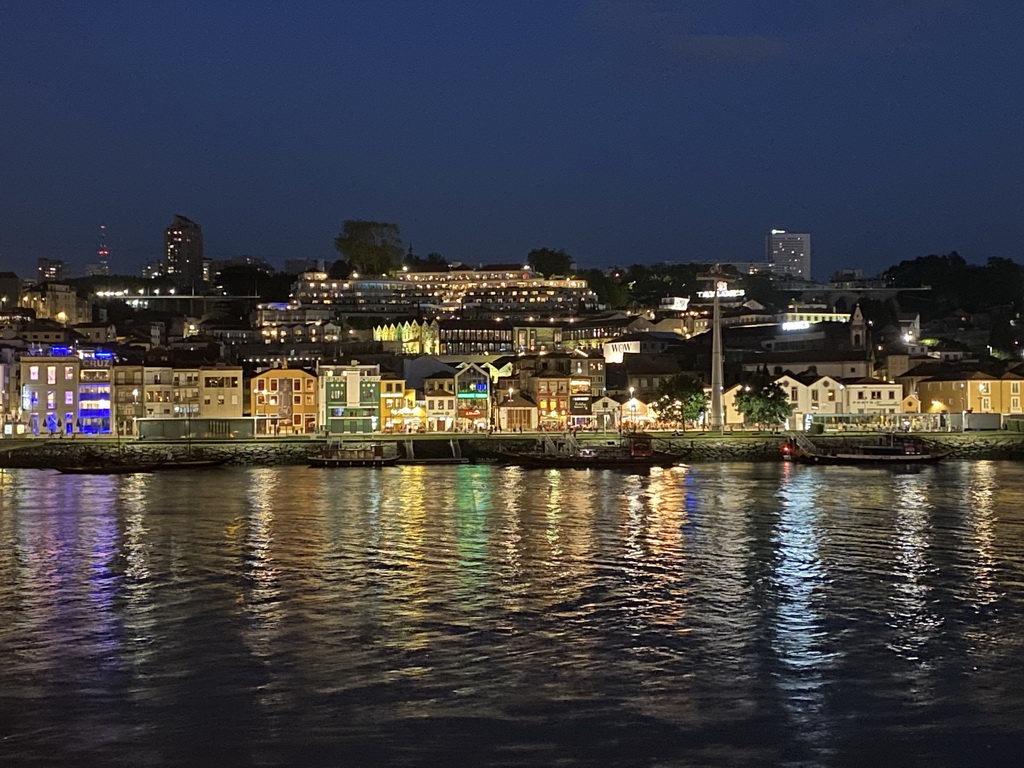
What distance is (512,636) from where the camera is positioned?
16297 millimetres

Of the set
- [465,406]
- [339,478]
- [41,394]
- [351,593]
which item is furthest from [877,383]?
[351,593]

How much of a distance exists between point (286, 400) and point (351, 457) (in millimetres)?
13064

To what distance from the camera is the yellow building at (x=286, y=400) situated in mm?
62031

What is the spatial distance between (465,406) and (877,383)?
2147 centimetres

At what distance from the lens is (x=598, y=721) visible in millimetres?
12555

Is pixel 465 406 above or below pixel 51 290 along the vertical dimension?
below

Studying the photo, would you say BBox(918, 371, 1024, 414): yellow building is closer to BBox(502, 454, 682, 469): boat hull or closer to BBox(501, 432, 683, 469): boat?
BBox(501, 432, 683, 469): boat

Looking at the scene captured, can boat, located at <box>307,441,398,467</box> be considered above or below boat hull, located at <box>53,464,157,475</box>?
above

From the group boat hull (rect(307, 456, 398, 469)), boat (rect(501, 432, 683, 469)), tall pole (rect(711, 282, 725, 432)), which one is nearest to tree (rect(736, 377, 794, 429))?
tall pole (rect(711, 282, 725, 432))

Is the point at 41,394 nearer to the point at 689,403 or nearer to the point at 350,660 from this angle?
the point at 689,403

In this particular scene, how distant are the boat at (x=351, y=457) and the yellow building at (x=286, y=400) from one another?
9.91 m

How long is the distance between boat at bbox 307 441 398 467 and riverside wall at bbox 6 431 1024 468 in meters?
1.30

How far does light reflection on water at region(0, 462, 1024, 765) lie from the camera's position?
12.1 m

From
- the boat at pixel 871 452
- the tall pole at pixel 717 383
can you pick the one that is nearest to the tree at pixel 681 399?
the tall pole at pixel 717 383
